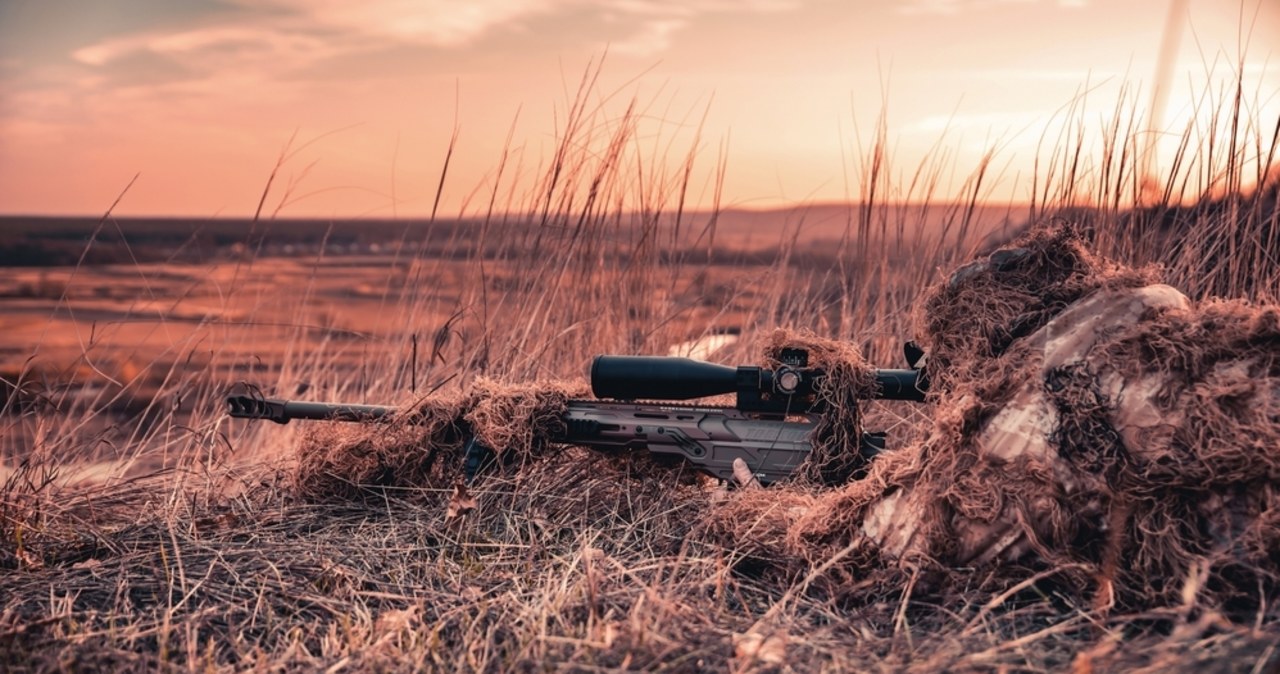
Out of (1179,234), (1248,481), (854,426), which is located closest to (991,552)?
A: (1248,481)

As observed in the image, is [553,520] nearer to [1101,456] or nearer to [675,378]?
[675,378]

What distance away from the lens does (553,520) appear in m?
4.23

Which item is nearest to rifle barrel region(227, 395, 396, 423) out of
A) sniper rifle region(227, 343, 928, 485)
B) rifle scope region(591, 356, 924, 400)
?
sniper rifle region(227, 343, 928, 485)

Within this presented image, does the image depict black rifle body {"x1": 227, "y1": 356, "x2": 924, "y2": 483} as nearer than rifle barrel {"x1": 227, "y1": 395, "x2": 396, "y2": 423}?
Yes

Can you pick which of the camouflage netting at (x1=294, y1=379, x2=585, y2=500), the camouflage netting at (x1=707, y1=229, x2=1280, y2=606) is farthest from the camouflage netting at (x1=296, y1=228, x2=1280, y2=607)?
the camouflage netting at (x1=294, y1=379, x2=585, y2=500)

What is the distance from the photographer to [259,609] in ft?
11.0

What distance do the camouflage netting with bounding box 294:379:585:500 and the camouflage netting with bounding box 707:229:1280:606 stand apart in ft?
5.86

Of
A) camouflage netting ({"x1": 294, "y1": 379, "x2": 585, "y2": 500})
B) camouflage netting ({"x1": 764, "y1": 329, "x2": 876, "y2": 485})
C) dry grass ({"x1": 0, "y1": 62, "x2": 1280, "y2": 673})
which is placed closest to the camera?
dry grass ({"x1": 0, "y1": 62, "x2": 1280, "y2": 673})

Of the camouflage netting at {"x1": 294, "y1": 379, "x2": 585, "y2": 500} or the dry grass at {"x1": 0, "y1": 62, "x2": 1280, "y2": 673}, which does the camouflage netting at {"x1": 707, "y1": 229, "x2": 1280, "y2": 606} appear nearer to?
the dry grass at {"x1": 0, "y1": 62, "x2": 1280, "y2": 673}

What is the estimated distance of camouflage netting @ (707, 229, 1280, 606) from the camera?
288 centimetres

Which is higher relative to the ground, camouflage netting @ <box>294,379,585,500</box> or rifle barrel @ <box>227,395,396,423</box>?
rifle barrel @ <box>227,395,396,423</box>

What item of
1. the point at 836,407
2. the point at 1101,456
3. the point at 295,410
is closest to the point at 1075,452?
the point at 1101,456

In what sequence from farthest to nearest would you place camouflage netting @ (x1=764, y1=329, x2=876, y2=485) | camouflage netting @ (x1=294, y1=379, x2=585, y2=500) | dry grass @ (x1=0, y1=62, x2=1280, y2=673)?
1. camouflage netting @ (x1=294, y1=379, x2=585, y2=500)
2. camouflage netting @ (x1=764, y1=329, x2=876, y2=485)
3. dry grass @ (x1=0, y1=62, x2=1280, y2=673)

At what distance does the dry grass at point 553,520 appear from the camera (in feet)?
9.40
